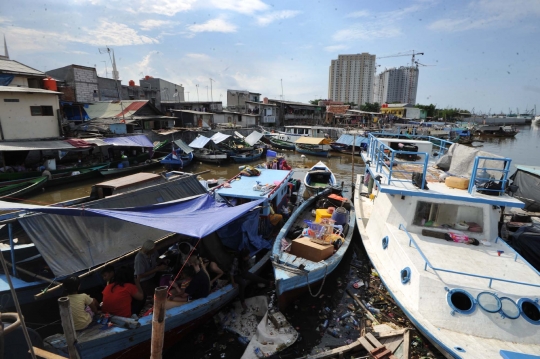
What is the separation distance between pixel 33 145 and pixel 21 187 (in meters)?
3.36

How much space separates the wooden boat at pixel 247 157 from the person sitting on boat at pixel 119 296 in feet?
74.5

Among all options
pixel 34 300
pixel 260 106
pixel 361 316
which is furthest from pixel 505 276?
pixel 260 106

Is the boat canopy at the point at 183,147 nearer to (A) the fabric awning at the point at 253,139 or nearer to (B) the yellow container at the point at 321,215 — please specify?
(A) the fabric awning at the point at 253,139

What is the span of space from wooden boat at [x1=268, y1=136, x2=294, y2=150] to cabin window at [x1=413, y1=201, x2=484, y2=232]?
2994 centimetres

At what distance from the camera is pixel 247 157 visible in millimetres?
28438

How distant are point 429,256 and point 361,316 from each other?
2.40 m

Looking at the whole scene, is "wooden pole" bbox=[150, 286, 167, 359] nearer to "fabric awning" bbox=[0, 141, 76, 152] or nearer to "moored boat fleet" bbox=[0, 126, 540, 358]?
"moored boat fleet" bbox=[0, 126, 540, 358]

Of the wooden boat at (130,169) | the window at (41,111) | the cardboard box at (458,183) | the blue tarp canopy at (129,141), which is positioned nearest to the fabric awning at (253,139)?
the wooden boat at (130,169)

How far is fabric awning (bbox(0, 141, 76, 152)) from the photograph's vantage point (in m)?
16.4

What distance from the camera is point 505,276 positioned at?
18.3 ft

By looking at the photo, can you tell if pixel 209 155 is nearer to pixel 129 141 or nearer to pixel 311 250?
pixel 129 141

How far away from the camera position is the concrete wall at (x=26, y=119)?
18.3 metres

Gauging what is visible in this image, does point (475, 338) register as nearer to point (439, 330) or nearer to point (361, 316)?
point (439, 330)

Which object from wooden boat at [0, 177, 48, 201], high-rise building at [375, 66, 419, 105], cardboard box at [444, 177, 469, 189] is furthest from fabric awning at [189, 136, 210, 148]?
high-rise building at [375, 66, 419, 105]
